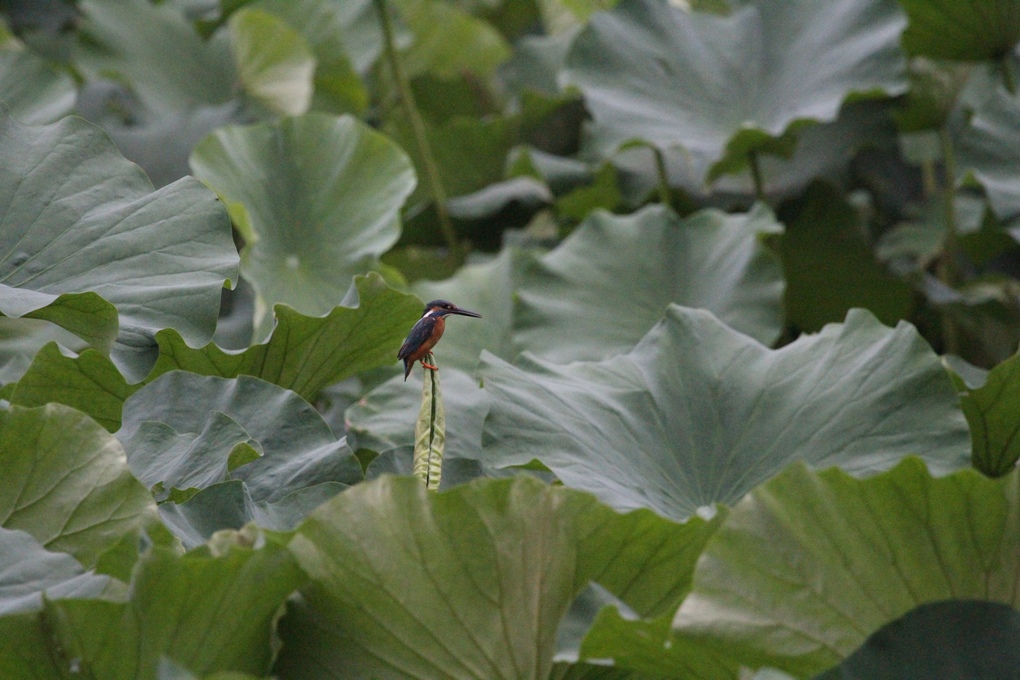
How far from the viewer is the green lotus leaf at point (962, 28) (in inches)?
65.1

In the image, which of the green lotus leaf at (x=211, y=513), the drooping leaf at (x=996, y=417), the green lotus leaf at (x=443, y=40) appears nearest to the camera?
the green lotus leaf at (x=211, y=513)

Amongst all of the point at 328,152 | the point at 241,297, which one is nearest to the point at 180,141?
the point at 241,297

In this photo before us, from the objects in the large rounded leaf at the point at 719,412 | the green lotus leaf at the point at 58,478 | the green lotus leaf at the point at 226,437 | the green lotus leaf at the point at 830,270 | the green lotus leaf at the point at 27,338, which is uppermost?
the green lotus leaf at the point at 58,478

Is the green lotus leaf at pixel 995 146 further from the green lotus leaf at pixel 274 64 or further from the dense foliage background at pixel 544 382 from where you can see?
the green lotus leaf at pixel 274 64

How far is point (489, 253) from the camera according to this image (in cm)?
213

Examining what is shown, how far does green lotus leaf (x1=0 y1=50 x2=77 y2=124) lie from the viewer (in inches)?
58.7

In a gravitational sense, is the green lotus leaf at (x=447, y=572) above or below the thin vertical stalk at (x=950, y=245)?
above

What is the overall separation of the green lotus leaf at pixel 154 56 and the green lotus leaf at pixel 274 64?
0.11 meters

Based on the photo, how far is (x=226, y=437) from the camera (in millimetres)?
925

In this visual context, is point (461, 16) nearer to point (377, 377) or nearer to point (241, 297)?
point (241, 297)

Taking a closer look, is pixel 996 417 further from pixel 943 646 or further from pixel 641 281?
pixel 641 281

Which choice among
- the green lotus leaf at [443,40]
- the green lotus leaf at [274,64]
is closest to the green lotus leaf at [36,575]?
the green lotus leaf at [274,64]

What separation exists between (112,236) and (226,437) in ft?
0.81

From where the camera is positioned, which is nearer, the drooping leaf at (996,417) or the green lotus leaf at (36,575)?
the green lotus leaf at (36,575)
